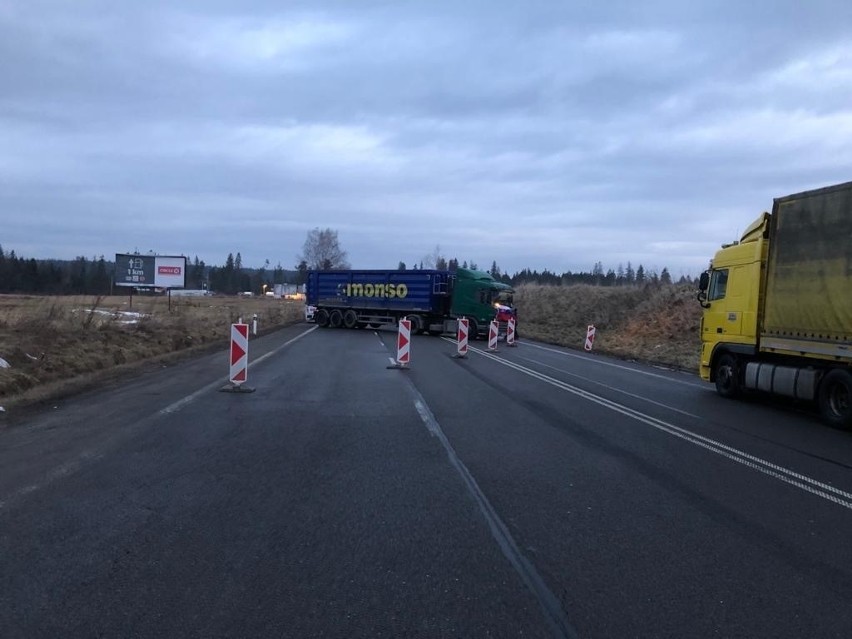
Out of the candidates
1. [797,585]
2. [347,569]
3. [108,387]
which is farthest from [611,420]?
[108,387]

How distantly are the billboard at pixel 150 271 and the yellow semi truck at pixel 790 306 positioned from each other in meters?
41.2

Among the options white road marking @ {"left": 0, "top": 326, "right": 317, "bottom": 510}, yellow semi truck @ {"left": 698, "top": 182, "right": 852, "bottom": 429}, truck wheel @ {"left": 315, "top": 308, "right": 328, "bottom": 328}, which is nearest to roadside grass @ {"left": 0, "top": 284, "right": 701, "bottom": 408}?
white road marking @ {"left": 0, "top": 326, "right": 317, "bottom": 510}

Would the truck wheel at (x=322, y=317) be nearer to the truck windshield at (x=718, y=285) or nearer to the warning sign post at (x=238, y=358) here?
the warning sign post at (x=238, y=358)

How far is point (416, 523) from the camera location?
5984 mm

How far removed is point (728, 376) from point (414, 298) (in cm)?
2621

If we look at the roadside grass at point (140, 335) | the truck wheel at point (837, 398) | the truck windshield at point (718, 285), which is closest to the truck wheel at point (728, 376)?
the truck windshield at point (718, 285)

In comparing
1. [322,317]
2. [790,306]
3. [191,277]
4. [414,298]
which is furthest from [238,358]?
[191,277]

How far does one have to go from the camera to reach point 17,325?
70.1 ft

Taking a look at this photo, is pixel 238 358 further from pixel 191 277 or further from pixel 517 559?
pixel 191 277

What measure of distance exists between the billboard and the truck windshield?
40.7m

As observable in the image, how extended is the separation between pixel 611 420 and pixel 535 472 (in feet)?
13.3

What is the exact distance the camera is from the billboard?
4856 centimetres

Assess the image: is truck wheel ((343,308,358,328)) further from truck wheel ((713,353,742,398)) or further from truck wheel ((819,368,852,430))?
truck wheel ((819,368,852,430))

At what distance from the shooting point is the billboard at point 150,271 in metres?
48.6
